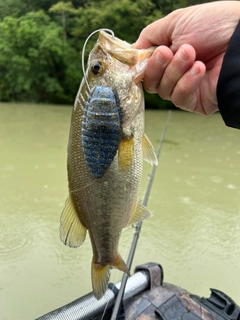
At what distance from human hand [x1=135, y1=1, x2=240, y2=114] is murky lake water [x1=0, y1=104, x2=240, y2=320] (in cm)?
173

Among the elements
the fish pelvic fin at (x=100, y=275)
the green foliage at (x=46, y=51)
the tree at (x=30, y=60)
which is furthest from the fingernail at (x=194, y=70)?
the tree at (x=30, y=60)

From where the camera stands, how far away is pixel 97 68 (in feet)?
3.95

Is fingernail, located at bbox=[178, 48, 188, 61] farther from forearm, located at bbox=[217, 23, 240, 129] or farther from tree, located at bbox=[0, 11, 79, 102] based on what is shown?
tree, located at bbox=[0, 11, 79, 102]

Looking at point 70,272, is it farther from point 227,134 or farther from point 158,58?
point 227,134

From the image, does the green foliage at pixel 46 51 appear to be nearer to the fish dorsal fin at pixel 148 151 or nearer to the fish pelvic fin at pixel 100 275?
the fish dorsal fin at pixel 148 151

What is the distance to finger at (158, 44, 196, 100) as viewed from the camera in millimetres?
1271

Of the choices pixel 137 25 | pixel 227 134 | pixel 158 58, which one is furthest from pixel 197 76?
pixel 137 25

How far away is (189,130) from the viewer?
880cm

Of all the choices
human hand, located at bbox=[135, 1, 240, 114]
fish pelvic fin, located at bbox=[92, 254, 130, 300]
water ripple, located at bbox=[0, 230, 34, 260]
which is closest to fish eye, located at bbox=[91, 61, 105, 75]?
human hand, located at bbox=[135, 1, 240, 114]

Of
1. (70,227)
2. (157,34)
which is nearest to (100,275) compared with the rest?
(70,227)

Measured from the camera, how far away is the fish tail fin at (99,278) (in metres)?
1.34

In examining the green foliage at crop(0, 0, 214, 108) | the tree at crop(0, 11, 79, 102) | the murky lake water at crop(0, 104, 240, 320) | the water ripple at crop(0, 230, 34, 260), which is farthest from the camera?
the tree at crop(0, 11, 79, 102)

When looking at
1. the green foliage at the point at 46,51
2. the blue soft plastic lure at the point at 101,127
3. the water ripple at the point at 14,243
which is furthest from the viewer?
the green foliage at the point at 46,51

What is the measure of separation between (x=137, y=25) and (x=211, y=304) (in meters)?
14.0
